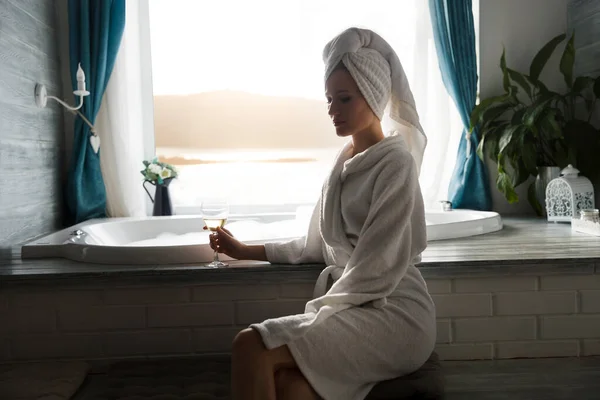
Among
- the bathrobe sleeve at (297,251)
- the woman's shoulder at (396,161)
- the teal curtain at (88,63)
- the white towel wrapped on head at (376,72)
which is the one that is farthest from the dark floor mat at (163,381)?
the teal curtain at (88,63)

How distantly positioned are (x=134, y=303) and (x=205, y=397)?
0.46 metres

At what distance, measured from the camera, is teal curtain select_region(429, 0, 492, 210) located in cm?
363

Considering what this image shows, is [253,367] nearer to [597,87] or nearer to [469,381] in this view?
[469,381]

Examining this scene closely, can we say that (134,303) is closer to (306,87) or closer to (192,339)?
(192,339)

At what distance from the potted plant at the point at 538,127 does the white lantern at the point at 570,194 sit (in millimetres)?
178

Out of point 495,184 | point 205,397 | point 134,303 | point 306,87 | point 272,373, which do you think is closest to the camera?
point 272,373

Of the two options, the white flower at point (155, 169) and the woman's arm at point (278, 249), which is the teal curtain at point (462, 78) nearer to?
the white flower at point (155, 169)

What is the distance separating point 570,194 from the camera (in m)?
3.17

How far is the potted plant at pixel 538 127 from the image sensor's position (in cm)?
336

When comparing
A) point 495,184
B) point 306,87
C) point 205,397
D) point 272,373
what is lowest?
point 205,397

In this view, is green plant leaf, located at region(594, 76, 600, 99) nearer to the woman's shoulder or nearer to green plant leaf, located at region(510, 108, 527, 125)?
green plant leaf, located at region(510, 108, 527, 125)

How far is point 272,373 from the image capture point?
1351mm

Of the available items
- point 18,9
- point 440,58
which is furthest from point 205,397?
point 440,58

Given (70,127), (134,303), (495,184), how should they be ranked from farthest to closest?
1. (495,184)
2. (70,127)
3. (134,303)
